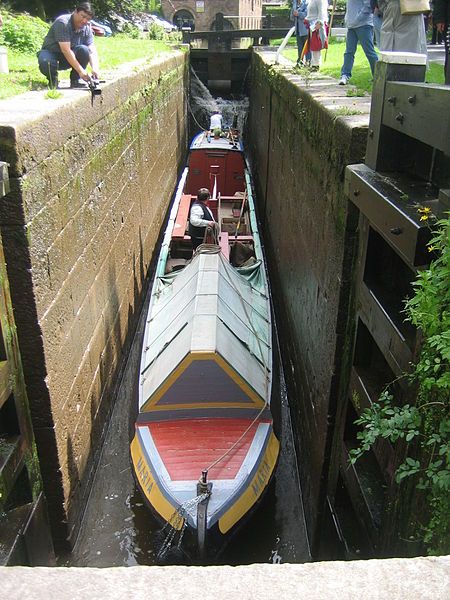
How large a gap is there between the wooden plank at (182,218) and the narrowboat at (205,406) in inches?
88.9

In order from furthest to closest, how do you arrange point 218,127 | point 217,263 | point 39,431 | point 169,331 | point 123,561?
point 218,127 → point 217,263 → point 169,331 → point 123,561 → point 39,431

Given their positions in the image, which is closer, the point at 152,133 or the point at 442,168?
the point at 442,168

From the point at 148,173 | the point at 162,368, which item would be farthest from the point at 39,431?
the point at 148,173

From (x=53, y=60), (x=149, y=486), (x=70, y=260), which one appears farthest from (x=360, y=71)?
(x=149, y=486)

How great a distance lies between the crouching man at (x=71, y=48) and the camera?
639 cm

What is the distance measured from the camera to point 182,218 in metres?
10.7

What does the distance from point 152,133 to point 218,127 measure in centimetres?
534

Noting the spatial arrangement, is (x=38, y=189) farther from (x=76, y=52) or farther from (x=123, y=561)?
(x=123, y=561)

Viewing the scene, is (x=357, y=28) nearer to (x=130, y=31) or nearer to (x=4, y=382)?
(x=4, y=382)

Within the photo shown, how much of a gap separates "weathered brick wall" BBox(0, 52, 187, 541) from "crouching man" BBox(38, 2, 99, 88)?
1.22 ft

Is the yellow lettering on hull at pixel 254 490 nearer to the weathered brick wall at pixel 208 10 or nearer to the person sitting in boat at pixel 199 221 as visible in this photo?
the person sitting in boat at pixel 199 221

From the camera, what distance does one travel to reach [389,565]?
140cm

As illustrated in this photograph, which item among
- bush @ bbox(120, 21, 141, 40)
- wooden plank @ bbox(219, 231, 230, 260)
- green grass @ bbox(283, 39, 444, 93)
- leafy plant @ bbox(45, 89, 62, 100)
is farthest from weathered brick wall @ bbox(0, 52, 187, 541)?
bush @ bbox(120, 21, 141, 40)

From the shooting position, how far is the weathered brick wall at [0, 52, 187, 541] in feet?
14.4
